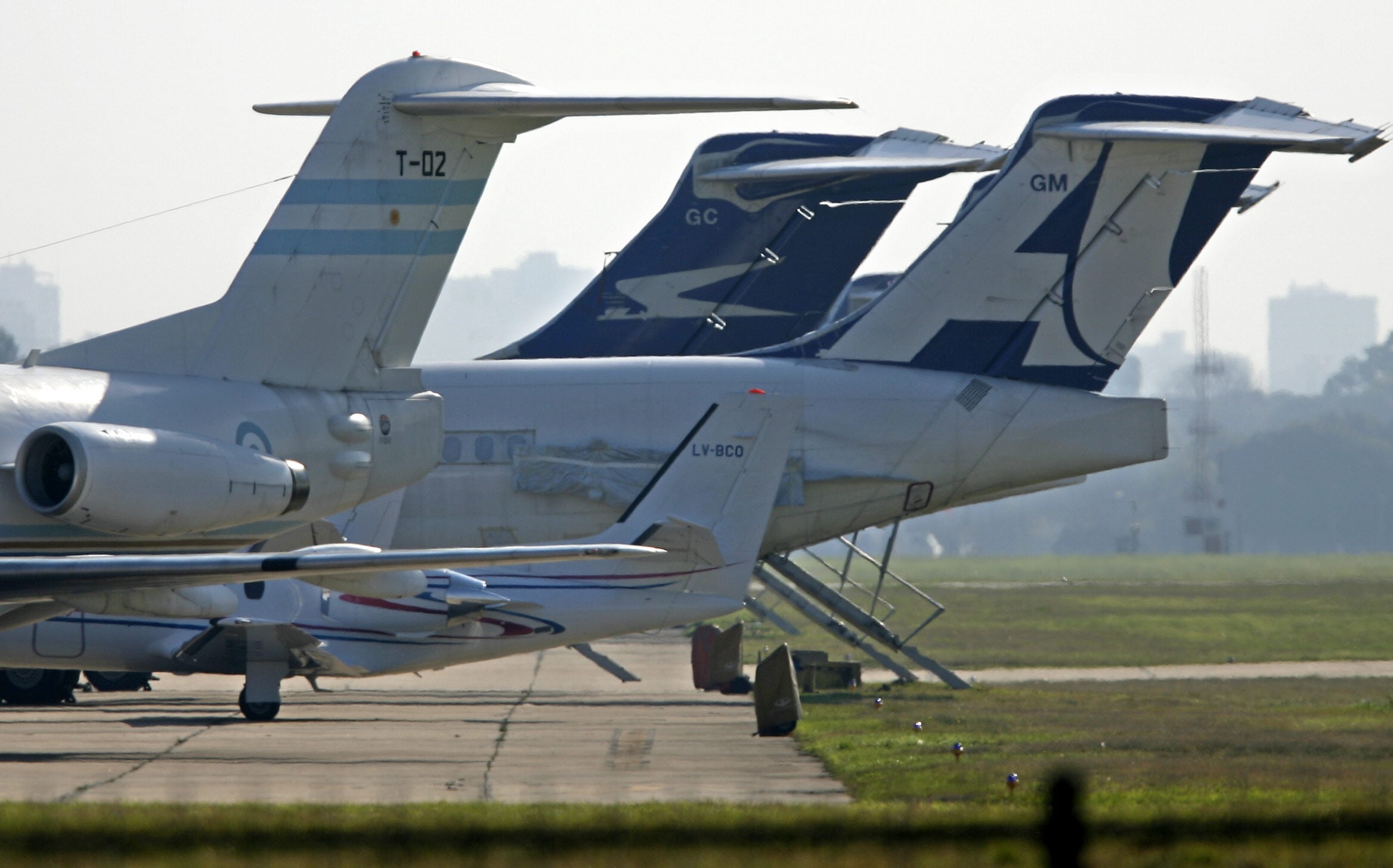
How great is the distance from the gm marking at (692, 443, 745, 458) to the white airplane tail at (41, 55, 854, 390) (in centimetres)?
652

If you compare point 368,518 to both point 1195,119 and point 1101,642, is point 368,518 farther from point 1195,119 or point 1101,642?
point 1101,642

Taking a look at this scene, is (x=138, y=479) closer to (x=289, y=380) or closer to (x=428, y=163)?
(x=289, y=380)

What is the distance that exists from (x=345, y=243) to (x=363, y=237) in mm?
168

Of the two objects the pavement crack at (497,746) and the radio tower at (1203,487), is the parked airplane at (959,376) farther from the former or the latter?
the radio tower at (1203,487)

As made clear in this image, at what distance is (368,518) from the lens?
70.0ft

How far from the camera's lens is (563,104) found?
45.0 ft

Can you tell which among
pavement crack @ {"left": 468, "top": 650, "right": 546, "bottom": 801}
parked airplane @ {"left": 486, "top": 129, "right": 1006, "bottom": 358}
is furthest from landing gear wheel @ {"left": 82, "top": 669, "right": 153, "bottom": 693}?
parked airplane @ {"left": 486, "top": 129, "right": 1006, "bottom": 358}

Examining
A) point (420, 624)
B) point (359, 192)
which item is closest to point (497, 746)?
point (420, 624)

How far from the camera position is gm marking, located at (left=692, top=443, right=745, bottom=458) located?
2089 centimetres

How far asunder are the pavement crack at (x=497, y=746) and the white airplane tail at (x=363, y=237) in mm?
3608

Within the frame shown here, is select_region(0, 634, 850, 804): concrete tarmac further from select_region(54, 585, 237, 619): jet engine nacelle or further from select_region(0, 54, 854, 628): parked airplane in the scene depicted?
select_region(0, 54, 854, 628): parked airplane

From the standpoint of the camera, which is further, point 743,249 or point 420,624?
point 743,249

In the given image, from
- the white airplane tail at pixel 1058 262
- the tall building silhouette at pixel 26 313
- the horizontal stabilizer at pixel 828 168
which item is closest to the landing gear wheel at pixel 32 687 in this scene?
the white airplane tail at pixel 1058 262

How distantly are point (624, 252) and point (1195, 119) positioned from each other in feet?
28.9
